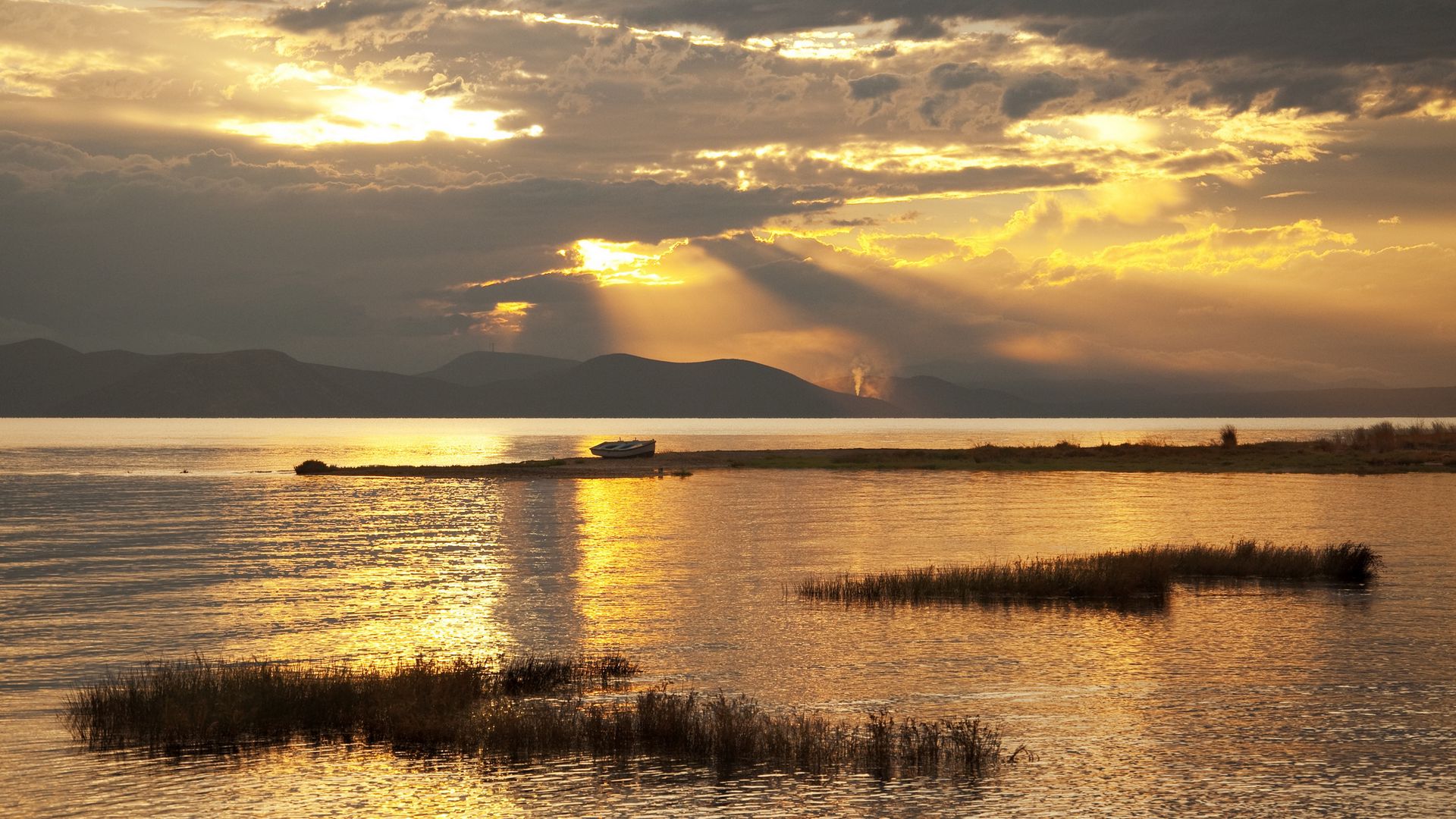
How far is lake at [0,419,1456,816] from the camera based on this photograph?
19047 mm

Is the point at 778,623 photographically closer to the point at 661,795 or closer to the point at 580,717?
the point at 580,717

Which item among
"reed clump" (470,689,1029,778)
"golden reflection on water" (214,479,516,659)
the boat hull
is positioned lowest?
"reed clump" (470,689,1029,778)

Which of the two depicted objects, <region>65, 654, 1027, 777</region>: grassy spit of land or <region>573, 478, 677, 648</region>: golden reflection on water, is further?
<region>573, 478, 677, 648</region>: golden reflection on water

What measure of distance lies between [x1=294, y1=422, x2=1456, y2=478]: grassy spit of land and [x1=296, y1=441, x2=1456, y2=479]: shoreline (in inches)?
3.6

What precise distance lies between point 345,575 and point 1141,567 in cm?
2744

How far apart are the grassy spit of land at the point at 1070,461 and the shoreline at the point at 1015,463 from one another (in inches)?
3.6

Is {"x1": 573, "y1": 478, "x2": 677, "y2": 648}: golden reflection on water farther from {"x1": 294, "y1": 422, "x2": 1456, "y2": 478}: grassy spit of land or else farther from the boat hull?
the boat hull

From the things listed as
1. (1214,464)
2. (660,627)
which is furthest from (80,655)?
(1214,464)

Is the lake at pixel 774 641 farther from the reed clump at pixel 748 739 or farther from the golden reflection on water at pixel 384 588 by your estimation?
the reed clump at pixel 748 739

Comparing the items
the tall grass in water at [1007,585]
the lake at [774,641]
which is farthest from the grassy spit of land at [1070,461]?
the tall grass in water at [1007,585]

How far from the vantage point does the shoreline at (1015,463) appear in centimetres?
11081

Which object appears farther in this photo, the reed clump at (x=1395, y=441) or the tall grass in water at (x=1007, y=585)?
the reed clump at (x=1395, y=441)

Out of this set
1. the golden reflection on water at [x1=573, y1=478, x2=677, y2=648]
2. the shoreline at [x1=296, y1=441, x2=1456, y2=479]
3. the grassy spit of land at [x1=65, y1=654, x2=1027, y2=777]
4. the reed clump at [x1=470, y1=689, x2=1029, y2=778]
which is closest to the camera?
the reed clump at [x1=470, y1=689, x2=1029, y2=778]

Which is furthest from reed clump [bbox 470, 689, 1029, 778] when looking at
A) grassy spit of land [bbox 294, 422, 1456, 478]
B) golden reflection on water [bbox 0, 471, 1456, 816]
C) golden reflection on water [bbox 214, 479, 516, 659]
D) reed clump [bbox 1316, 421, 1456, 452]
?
reed clump [bbox 1316, 421, 1456, 452]
